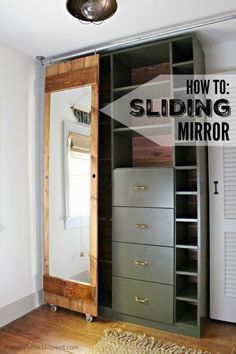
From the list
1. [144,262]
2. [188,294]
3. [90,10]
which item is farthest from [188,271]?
[90,10]

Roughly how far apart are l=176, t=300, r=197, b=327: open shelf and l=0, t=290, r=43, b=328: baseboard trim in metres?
1.30

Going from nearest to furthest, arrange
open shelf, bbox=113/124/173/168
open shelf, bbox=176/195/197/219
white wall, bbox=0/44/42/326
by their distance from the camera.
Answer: open shelf, bbox=176/195/197/219
white wall, bbox=0/44/42/326
open shelf, bbox=113/124/173/168

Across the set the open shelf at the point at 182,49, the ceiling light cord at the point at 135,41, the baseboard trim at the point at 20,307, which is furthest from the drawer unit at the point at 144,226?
the ceiling light cord at the point at 135,41

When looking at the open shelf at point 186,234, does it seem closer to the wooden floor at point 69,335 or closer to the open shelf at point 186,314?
the open shelf at point 186,314

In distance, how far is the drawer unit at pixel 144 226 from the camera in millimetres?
2260

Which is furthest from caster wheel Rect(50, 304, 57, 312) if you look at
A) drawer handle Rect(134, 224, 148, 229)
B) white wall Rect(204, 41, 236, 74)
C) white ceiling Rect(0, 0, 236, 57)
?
white wall Rect(204, 41, 236, 74)

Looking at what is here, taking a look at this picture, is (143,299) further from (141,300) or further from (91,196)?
(91,196)

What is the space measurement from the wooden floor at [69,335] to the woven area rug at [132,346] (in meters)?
0.07

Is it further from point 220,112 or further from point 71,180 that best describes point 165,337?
point 220,112

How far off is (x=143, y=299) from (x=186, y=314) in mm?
388

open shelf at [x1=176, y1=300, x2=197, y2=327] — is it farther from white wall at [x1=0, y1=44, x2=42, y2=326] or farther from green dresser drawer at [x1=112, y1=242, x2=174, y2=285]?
white wall at [x1=0, y1=44, x2=42, y2=326]

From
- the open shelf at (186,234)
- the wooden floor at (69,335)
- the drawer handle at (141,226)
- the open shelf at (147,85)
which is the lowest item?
the wooden floor at (69,335)

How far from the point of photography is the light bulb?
5.66 feet

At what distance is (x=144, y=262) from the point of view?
2340mm
